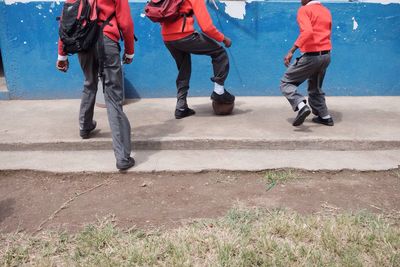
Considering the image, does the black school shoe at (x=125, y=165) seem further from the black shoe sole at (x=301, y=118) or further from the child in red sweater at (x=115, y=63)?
the black shoe sole at (x=301, y=118)

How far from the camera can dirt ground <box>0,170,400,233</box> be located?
326 cm

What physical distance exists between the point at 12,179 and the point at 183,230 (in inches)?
73.6

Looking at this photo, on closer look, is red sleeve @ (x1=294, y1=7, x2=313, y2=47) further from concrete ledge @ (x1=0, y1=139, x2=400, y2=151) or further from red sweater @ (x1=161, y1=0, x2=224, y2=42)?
concrete ledge @ (x1=0, y1=139, x2=400, y2=151)

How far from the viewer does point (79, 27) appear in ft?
12.2

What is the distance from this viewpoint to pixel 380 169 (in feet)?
13.0

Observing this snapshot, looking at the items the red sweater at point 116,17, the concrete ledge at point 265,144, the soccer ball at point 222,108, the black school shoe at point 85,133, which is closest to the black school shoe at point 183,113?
the soccer ball at point 222,108

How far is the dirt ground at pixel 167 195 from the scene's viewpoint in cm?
326

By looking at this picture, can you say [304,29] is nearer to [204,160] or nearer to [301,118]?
[301,118]

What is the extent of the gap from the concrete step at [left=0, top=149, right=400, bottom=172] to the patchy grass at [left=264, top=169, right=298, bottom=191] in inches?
3.3

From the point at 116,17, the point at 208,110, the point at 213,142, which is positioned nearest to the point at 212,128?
the point at 213,142

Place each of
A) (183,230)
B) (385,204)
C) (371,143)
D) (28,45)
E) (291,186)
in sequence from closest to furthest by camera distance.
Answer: (183,230), (385,204), (291,186), (371,143), (28,45)

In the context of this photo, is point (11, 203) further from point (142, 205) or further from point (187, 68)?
point (187, 68)

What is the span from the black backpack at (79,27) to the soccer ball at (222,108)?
5.90 feet

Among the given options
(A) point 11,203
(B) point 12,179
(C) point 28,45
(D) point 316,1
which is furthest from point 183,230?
(C) point 28,45
